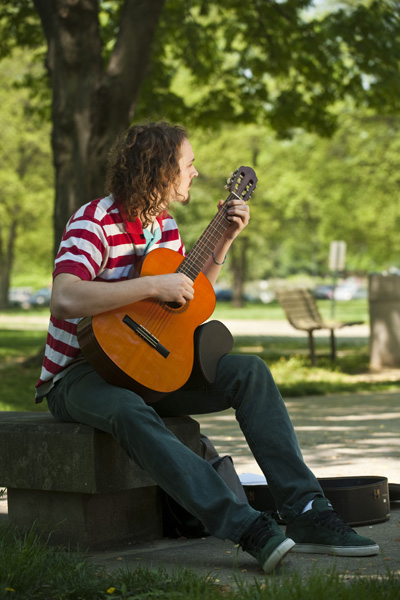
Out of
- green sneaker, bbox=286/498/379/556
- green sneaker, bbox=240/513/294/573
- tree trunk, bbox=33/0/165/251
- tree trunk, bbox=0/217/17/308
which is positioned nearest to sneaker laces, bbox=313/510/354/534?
green sneaker, bbox=286/498/379/556

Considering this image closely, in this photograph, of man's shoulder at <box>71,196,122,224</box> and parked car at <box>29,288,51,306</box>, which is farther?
parked car at <box>29,288,51,306</box>

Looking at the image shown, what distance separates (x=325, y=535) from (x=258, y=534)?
0.38 metres

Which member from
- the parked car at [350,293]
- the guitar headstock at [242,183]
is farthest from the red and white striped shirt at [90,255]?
the parked car at [350,293]

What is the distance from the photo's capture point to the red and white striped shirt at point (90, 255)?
383 cm

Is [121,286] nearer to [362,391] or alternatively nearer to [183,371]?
[183,371]

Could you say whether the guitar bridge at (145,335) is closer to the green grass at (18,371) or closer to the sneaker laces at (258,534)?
the sneaker laces at (258,534)

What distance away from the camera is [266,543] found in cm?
328

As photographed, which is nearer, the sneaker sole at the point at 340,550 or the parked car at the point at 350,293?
the sneaker sole at the point at 340,550

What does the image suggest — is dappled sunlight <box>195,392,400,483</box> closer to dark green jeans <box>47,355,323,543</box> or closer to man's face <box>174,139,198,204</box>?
dark green jeans <box>47,355,323,543</box>

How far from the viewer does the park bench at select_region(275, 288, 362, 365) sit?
13.6m

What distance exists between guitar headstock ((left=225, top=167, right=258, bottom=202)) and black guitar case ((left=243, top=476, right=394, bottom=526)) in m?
Answer: 1.37

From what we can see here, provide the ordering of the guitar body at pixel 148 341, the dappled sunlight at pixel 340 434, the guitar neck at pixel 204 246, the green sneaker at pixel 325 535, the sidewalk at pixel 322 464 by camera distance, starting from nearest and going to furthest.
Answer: the sidewalk at pixel 322 464 < the green sneaker at pixel 325 535 < the guitar body at pixel 148 341 < the guitar neck at pixel 204 246 < the dappled sunlight at pixel 340 434

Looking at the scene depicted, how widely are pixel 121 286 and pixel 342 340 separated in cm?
1776

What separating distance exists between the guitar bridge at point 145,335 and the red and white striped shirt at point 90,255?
0.80ft
